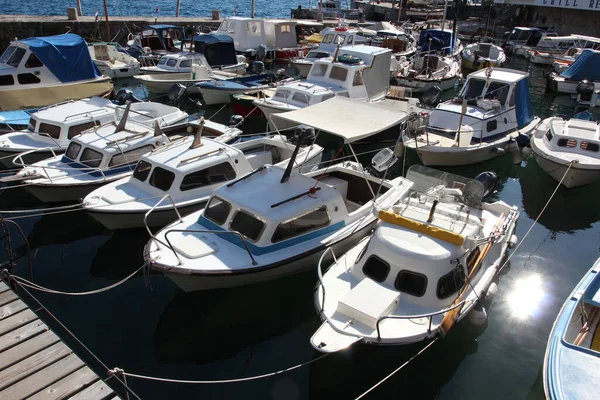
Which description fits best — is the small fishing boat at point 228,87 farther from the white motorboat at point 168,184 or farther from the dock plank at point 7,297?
the dock plank at point 7,297

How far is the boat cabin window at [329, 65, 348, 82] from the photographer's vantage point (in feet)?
64.6

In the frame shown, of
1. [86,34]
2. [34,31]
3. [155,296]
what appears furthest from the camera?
[86,34]

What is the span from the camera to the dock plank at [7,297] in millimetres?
6824

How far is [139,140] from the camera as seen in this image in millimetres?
13047

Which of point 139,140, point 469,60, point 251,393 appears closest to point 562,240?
point 251,393

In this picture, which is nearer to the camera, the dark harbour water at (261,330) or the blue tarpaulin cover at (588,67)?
the dark harbour water at (261,330)

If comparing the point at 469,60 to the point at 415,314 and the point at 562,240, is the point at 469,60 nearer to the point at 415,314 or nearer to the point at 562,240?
the point at 562,240

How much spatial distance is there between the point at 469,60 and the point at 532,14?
82.0ft

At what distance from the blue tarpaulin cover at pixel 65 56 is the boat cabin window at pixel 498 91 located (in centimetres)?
1693

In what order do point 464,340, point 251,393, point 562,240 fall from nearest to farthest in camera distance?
point 251,393 < point 464,340 < point 562,240

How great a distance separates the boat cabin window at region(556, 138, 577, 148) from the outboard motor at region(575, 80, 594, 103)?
502 inches

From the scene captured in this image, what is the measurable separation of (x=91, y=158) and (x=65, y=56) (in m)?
9.85

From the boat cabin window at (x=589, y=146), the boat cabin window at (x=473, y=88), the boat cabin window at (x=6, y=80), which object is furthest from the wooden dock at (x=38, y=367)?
the boat cabin window at (x=473, y=88)

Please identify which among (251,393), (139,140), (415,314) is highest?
(139,140)
